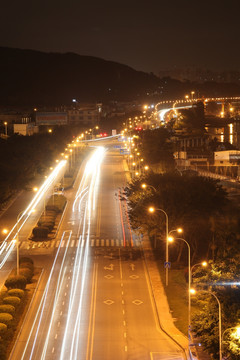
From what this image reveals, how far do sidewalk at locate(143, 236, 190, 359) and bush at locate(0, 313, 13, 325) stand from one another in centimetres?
671

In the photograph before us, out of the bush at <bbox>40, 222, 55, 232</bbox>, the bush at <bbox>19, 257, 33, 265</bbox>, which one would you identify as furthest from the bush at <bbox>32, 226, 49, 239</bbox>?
the bush at <bbox>19, 257, 33, 265</bbox>

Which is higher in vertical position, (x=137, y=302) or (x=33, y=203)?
(x=33, y=203)

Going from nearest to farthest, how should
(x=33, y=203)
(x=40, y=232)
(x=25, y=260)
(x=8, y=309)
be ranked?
1. (x=8, y=309)
2. (x=25, y=260)
3. (x=40, y=232)
4. (x=33, y=203)

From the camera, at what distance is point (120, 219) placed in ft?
171

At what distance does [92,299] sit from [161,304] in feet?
11.4

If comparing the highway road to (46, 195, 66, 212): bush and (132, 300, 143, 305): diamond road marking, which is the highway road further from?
(46, 195, 66, 212): bush

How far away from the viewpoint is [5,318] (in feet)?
86.3

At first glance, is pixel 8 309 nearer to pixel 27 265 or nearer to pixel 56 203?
pixel 27 265

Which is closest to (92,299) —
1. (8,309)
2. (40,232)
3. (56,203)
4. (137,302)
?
(137,302)

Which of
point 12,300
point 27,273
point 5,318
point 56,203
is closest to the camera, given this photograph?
point 5,318

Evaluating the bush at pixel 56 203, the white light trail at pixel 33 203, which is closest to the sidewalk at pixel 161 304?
the white light trail at pixel 33 203

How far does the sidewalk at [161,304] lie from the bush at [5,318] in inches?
264

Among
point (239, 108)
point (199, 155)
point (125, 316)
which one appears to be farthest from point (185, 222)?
point (239, 108)

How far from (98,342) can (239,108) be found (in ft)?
354
